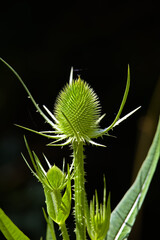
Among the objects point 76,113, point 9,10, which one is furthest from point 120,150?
point 76,113

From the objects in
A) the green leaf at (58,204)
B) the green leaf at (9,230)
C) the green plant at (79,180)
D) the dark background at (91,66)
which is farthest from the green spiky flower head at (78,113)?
the dark background at (91,66)

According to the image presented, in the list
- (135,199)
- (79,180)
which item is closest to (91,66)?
(135,199)

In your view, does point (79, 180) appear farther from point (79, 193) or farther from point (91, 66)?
point (91, 66)

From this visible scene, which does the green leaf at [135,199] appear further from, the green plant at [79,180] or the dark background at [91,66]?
the dark background at [91,66]

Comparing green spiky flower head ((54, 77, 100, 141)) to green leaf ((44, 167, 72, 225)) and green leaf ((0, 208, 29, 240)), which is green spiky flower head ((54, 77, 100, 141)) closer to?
green leaf ((44, 167, 72, 225))

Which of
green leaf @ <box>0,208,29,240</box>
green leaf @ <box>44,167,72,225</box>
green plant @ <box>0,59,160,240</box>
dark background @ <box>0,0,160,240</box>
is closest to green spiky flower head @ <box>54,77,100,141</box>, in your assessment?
green plant @ <box>0,59,160,240</box>

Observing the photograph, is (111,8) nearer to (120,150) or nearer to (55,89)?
(55,89)
